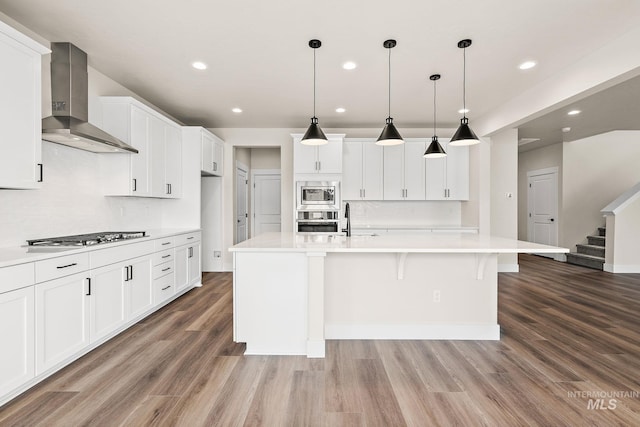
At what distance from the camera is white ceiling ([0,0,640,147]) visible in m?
2.25

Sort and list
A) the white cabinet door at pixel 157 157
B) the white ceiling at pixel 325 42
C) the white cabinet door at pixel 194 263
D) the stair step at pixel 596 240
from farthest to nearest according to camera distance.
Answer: the stair step at pixel 596 240 < the white cabinet door at pixel 194 263 < the white cabinet door at pixel 157 157 < the white ceiling at pixel 325 42

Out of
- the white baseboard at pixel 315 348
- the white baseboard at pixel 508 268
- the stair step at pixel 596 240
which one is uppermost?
the stair step at pixel 596 240

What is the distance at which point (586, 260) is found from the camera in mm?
6012

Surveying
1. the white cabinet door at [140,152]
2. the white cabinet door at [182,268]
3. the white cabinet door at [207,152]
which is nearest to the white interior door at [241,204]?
the white cabinet door at [207,152]

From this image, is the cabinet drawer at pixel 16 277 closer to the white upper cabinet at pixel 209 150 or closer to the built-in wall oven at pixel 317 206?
the white upper cabinet at pixel 209 150

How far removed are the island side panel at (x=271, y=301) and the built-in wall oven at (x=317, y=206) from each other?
2.47 metres

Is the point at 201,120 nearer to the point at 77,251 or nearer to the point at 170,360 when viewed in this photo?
the point at 77,251

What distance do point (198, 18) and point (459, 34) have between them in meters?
2.10

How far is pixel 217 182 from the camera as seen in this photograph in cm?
549

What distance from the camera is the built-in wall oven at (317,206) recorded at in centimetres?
493

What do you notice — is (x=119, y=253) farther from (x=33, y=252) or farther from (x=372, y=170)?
(x=372, y=170)

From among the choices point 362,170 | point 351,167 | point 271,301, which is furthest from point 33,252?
point 362,170

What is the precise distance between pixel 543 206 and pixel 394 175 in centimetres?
445

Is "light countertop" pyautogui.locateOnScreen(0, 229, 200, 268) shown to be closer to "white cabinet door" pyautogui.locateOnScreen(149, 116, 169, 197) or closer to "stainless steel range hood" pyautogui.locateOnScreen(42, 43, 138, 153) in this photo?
"stainless steel range hood" pyautogui.locateOnScreen(42, 43, 138, 153)
